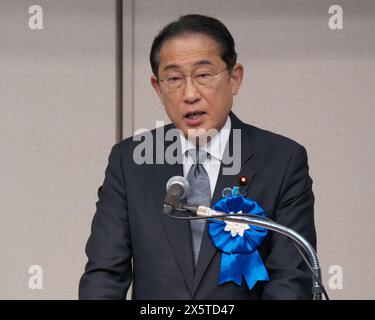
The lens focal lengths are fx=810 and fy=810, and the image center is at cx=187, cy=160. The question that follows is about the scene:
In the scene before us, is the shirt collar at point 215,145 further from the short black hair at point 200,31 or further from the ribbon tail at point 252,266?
the ribbon tail at point 252,266

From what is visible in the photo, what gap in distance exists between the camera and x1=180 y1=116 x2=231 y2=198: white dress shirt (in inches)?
82.5

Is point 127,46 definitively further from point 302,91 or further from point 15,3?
point 302,91

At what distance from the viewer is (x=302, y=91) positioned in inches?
124

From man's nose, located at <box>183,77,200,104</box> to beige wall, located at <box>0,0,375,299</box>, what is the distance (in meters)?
1.14

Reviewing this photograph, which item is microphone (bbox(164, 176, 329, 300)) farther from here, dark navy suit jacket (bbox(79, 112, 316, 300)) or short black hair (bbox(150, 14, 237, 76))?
short black hair (bbox(150, 14, 237, 76))

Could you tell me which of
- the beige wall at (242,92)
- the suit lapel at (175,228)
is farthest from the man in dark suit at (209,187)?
the beige wall at (242,92)

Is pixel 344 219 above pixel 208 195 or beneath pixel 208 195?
beneath

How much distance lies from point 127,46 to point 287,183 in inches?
52.2

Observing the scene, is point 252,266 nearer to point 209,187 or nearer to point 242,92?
point 209,187

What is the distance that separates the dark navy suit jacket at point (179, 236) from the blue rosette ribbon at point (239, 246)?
0.08ft

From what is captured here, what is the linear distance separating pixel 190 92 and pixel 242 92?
3.82ft

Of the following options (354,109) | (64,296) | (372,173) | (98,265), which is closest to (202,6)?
(354,109)

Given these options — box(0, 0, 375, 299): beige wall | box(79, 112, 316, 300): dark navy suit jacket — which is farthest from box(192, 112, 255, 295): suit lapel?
box(0, 0, 375, 299): beige wall

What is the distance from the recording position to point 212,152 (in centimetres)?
210
